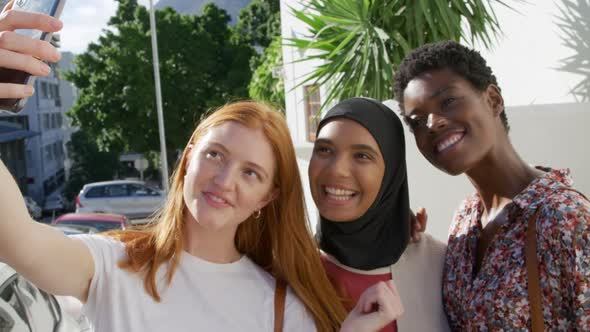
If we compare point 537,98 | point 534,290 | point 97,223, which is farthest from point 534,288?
point 97,223

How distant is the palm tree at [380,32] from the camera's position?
6223mm

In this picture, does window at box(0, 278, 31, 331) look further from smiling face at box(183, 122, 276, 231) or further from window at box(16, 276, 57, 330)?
smiling face at box(183, 122, 276, 231)

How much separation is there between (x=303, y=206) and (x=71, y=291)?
85cm

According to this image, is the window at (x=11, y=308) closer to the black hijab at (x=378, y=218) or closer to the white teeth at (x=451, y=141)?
the black hijab at (x=378, y=218)

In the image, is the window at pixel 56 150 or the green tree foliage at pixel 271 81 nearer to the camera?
the green tree foliage at pixel 271 81

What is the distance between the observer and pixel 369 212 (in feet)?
7.69

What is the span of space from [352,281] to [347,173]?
1.42ft

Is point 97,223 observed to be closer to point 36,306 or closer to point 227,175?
point 36,306

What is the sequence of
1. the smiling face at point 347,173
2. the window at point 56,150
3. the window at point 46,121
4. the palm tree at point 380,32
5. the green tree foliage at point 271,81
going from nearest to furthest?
the smiling face at point 347,173 → the palm tree at point 380,32 → the green tree foliage at point 271,81 → the window at point 46,121 → the window at point 56,150

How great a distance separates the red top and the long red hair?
14 centimetres

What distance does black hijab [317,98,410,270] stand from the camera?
2.35 m

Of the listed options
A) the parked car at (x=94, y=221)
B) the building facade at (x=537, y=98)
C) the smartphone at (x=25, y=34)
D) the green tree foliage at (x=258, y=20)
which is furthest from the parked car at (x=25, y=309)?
the green tree foliage at (x=258, y=20)

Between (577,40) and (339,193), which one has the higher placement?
(577,40)

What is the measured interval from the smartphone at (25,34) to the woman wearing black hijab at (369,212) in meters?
1.23
